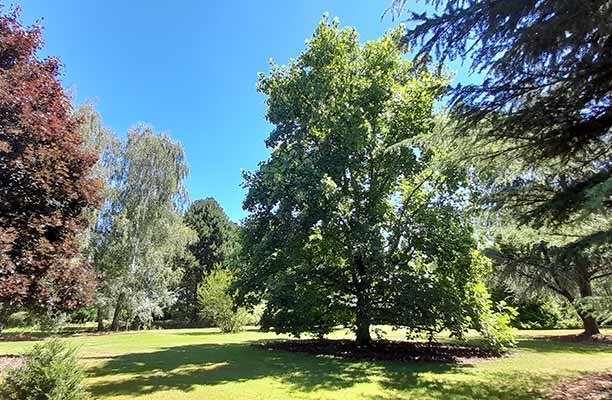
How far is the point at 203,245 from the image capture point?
41.4 meters

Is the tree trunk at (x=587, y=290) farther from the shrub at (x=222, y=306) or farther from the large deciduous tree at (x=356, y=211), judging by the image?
the shrub at (x=222, y=306)

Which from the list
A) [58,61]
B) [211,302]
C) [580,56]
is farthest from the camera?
[211,302]

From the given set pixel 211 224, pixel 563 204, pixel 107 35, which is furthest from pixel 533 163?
pixel 211 224

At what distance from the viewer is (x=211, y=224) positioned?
139 feet

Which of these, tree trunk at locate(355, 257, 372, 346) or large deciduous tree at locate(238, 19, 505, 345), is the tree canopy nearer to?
large deciduous tree at locate(238, 19, 505, 345)

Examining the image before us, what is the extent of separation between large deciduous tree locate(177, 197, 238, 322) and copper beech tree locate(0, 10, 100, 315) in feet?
97.9

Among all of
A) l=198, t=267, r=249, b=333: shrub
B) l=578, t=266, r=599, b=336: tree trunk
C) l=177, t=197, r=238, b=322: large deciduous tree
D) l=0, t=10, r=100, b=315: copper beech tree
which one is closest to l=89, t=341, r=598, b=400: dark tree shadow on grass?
l=0, t=10, r=100, b=315: copper beech tree

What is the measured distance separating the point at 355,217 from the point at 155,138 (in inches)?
731

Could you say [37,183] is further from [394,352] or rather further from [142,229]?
[142,229]

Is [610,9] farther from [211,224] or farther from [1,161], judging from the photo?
[211,224]

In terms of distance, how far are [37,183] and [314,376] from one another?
7225mm

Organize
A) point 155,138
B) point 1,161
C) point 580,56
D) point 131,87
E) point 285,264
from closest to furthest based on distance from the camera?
point 580,56, point 1,161, point 285,264, point 131,87, point 155,138

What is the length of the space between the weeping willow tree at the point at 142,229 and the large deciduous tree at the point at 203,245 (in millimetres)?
13215

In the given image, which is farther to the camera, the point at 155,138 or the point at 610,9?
the point at 155,138
